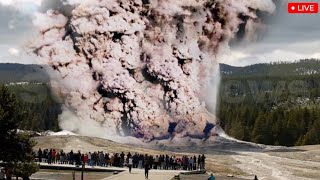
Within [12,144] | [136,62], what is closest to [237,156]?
[136,62]

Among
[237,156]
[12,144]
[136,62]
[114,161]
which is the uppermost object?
[136,62]

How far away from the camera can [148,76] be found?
8669cm

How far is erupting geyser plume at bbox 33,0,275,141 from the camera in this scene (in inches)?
3223

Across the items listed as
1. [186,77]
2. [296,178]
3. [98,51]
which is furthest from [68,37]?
[296,178]

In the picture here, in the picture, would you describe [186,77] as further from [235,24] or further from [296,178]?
[296,178]

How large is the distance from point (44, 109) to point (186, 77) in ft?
194

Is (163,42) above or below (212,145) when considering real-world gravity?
above

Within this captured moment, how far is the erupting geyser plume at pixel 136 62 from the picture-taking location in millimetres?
81875

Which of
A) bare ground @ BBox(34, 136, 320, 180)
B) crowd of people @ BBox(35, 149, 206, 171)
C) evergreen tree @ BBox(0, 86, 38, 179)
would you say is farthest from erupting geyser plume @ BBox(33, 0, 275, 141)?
evergreen tree @ BBox(0, 86, 38, 179)

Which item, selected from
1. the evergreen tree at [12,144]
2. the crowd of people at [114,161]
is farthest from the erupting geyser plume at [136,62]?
the evergreen tree at [12,144]

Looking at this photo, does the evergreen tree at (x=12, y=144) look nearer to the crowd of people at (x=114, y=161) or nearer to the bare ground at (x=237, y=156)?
the crowd of people at (x=114, y=161)

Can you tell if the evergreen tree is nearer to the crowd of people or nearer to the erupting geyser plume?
the crowd of people

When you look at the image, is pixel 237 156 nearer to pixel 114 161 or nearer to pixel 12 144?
pixel 114 161

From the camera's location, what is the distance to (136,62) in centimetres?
8412
